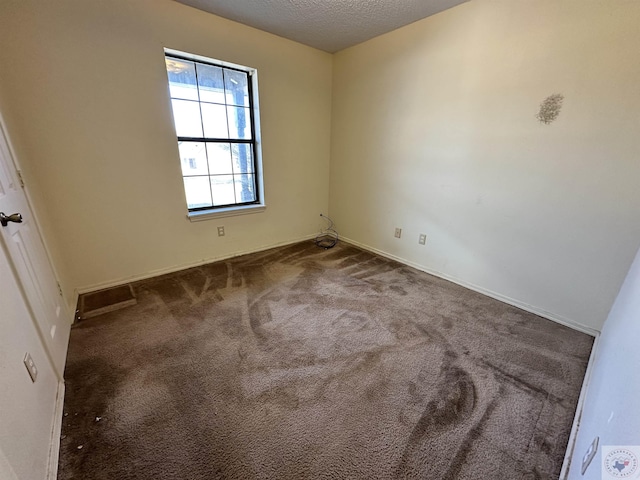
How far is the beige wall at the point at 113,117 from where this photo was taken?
6.17 feet

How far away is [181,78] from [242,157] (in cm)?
92

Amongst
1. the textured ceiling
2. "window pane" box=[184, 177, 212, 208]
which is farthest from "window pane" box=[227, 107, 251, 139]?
the textured ceiling

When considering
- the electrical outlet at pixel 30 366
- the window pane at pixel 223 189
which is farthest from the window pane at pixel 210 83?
the electrical outlet at pixel 30 366

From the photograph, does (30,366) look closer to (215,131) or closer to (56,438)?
(56,438)

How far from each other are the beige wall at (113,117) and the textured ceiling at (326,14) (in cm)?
18

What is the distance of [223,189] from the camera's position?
3090 millimetres

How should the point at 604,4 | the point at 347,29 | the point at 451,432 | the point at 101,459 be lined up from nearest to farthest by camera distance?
the point at 101,459 < the point at 451,432 < the point at 604,4 < the point at 347,29

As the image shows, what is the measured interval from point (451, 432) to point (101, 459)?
1.57 metres

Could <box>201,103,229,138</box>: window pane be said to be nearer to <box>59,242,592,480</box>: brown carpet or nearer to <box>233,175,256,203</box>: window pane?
<box>233,175,256,203</box>: window pane

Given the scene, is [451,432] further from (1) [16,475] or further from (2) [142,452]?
(1) [16,475]

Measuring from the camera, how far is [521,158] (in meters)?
2.12

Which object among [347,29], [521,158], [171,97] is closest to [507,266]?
[521,158]

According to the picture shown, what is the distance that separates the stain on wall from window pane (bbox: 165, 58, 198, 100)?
3.02 m

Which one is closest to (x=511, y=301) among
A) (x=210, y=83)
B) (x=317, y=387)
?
(x=317, y=387)
